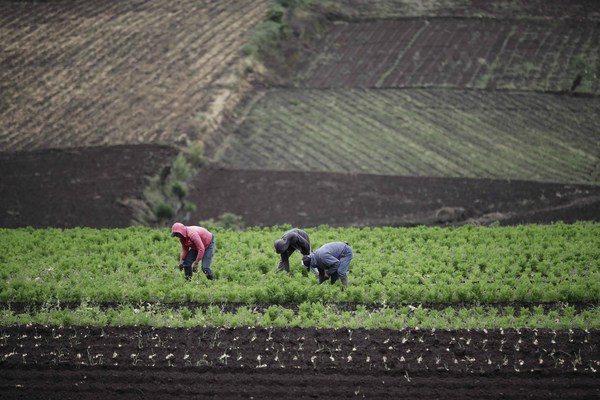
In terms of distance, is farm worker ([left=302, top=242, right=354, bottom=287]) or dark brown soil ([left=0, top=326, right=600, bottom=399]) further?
farm worker ([left=302, top=242, right=354, bottom=287])

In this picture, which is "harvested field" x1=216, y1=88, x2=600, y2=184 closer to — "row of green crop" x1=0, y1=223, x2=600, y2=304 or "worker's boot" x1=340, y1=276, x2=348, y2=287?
"row of green crop" x1=0, y1=223, x2=600, y2=304

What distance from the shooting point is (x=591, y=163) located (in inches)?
1261

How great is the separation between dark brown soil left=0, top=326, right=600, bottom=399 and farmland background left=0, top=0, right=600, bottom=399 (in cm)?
5

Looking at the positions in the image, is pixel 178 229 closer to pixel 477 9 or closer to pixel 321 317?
pixel 321 317

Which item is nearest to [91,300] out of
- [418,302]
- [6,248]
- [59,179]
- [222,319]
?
[222,319]

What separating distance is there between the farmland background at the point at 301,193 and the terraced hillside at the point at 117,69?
137mm

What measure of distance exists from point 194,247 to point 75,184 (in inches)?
601

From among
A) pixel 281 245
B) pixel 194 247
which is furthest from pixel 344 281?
pixel 194 247

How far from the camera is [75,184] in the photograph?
31.2 meters

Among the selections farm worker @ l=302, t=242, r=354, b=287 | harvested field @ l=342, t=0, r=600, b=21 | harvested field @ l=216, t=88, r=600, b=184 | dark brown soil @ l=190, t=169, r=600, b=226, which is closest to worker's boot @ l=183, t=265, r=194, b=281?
farm worker @ l=302, t=242, r=354, b=287

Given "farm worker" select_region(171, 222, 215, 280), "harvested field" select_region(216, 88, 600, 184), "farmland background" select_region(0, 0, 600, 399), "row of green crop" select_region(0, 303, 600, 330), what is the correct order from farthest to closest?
"harvested field" select_region(216, 88, 600, 184) → "farm worker" select_region(171, 222, 215, 280) → "row of green crop" select_region(0, 303, 600, 330) → "farmland background" select_region(0, 0, 600, 399)

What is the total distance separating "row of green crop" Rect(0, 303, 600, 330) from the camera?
1509 centimetres

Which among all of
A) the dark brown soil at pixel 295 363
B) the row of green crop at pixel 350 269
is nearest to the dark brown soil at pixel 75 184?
the row of green crop at pixel 350 269

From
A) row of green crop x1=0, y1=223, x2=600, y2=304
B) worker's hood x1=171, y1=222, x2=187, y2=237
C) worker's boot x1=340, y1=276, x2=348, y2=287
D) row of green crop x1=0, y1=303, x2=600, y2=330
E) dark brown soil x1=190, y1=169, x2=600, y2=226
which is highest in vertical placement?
worker's hood x1=171, y1=222, x2=187, y2=237
